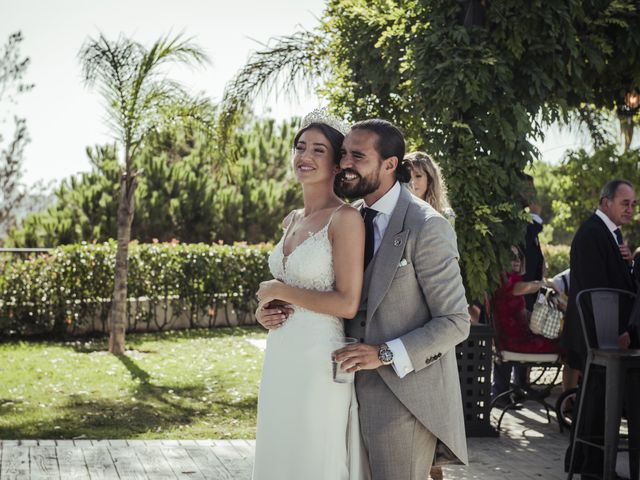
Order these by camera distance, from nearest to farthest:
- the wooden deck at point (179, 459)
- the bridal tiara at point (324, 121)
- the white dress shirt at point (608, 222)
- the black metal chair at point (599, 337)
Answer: the bridal tiara at point (324, 121) → the black metal chair at point (599, 337) → the wooden deck at point (179, 459) → the white dress shirt at point (608, 222)

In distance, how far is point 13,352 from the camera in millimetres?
11805

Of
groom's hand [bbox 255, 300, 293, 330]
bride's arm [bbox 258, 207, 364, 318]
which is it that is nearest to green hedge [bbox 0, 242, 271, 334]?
groom's hand [bbox 255, 300, 293, 330]

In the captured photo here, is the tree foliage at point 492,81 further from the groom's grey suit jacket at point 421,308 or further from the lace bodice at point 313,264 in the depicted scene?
the groom's grey suit jacket at point 421,308

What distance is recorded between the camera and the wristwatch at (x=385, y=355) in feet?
10.1

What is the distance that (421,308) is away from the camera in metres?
3.21

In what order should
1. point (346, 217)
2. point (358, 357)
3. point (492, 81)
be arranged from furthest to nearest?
point (492, 81) < point (346, 217) < point (358, 357)

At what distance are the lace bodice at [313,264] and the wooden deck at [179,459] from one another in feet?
8.73

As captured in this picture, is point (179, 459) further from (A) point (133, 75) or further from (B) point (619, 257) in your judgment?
(A) point (133, 75)

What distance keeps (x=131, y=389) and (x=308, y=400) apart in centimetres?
668

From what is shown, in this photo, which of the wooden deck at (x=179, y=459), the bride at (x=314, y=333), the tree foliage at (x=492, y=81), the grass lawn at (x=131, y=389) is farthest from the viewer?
the grass lawn at (x=131, y=389)

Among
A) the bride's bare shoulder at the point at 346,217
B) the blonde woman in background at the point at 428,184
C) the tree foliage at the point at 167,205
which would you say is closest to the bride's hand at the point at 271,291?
the bride's bare shoulder at the point at 346,217

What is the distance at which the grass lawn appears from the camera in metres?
7.82

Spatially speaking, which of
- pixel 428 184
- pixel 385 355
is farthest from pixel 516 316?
pixel 385 355

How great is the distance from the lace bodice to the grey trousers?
440mm
